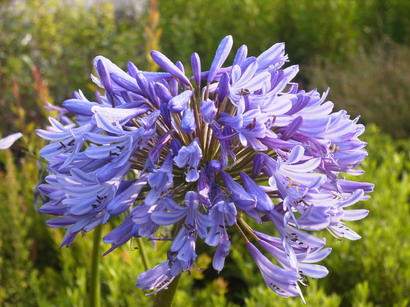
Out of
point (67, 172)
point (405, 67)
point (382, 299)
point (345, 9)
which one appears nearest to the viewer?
point (67, 172)

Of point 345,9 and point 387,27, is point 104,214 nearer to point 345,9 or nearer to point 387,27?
point 345,9

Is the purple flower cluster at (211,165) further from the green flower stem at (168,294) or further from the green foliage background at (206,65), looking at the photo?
the green foliage background at (206,65)

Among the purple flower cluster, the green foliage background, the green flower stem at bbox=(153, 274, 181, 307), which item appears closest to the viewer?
the purple flower cluster

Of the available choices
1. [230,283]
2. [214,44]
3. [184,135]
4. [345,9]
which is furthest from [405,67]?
[184,135]

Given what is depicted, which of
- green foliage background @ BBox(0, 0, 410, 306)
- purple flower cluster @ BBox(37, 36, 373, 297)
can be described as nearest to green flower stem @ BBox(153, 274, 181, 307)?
purple flower cluster @ BBox(37, 36, 373, 297)

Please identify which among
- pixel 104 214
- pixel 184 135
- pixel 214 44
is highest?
pixel 184 135

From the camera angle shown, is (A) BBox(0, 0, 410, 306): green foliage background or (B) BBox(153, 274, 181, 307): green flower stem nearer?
(B) BBox(153, 274, 181, 307): green flower stem

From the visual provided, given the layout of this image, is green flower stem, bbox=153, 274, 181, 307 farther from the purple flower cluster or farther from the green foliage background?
the green foliage background
